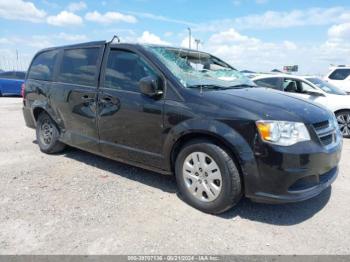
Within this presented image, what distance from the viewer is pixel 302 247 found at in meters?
2.91

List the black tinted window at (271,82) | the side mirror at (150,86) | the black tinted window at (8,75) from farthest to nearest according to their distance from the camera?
the black tinted window at (8,75) < the black tinted window at (271,82) < the side mirror at (150,86)

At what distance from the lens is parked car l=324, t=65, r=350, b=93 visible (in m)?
12.8

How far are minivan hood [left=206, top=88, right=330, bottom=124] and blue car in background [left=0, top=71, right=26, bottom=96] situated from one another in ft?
55.9

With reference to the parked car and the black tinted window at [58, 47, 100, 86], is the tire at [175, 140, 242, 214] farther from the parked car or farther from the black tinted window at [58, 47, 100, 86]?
the parked car

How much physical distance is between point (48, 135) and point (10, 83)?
14.2 m

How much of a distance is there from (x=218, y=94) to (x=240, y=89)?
544 mm

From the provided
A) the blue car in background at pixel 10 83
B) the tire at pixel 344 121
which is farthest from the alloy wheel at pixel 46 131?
the blue car in background at pixel 10 83

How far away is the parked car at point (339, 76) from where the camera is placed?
12.8 m

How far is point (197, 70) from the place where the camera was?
161 inches

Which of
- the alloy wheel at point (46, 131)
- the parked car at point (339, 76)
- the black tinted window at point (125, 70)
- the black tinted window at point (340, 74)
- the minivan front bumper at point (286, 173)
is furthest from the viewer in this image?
the black tinted window at point (340, 74)

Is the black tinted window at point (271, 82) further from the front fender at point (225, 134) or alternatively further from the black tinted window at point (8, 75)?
the black tinted window at point (8, 75)

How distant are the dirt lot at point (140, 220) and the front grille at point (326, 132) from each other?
0.81m

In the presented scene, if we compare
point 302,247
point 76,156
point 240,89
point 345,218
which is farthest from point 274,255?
point 76,156

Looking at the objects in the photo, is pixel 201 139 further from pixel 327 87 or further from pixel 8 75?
pixel 8 75
